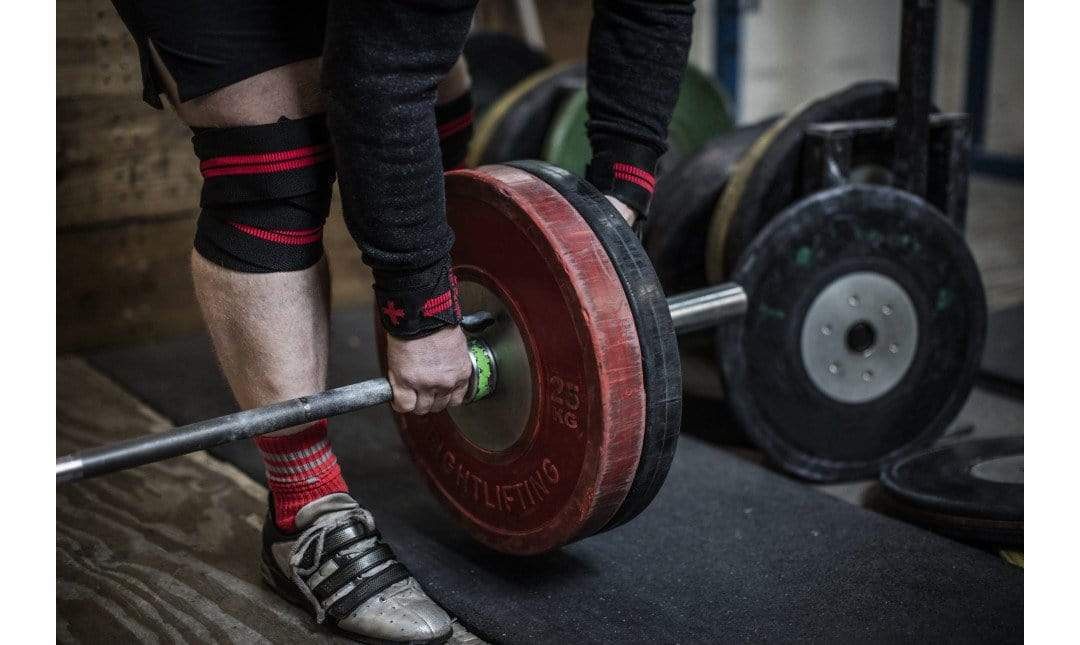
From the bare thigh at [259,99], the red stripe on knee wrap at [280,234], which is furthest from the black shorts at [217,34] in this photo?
the red stripe on knee wrap at [280,234]

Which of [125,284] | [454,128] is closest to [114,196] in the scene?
[125,284]

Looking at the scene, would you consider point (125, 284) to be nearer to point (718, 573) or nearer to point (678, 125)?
point (678, 125)

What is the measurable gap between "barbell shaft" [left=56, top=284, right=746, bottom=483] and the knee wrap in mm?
149

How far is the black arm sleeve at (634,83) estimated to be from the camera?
1174 millimetres

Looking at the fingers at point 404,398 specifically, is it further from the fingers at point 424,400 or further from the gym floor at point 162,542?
the gym floor at point 162,542

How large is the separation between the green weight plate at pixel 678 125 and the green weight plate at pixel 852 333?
581 mm

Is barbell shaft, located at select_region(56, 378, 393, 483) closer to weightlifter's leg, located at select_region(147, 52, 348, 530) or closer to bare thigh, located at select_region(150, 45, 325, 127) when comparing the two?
weightlifter's leg, located at select_region(147, 52, 348, 530)

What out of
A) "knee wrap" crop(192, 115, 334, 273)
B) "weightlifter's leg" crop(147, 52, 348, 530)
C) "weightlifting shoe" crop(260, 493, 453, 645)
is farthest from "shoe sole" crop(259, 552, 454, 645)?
"knee wrap" crop(192, 115, 334, 273)

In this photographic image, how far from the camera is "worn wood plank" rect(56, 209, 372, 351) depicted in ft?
6.77

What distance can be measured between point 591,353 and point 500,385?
0.16 m

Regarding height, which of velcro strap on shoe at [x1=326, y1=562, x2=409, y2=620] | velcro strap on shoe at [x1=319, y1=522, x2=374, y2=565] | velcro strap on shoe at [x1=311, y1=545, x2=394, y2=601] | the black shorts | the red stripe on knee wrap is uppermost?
the black shorts

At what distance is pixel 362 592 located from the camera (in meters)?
1.10

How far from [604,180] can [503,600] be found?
18.4 inches

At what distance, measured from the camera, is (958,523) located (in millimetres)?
1306
